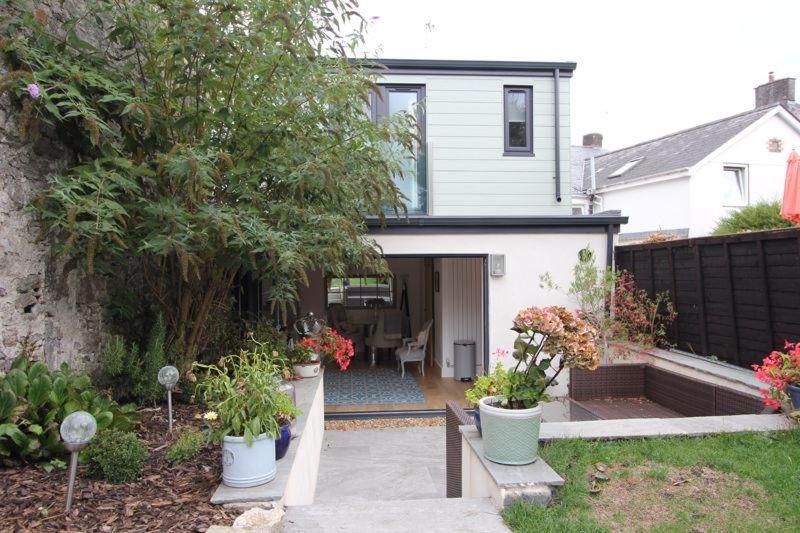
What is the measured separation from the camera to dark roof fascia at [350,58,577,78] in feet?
26.6

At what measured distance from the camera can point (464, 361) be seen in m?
8.56

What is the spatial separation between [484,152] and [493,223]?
1915 mm

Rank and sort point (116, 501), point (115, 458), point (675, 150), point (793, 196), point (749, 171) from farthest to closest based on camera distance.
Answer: point (675, 150) < point (749, 171) < point (793, 196) < point (115, 458) < point (116, 501)

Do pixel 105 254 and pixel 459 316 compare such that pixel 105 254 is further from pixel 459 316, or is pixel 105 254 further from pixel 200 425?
pixel 459 316

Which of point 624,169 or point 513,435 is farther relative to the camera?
point 624,169

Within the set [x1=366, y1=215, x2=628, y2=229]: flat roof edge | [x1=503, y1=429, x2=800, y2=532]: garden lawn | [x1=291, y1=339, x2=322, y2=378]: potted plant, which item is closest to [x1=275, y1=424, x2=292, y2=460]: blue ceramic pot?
[x1=503, y1=429, x2=800, y2=532]: garden lawn

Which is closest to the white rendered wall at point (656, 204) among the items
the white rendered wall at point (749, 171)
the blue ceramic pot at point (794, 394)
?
the white rendered wall at point (749, 171)

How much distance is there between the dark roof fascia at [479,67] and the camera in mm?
8102

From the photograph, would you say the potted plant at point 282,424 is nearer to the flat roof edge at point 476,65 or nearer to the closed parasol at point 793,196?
the closed parasol at point 793,196

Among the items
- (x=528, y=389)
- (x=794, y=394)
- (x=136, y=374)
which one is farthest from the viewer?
(x=136, y=374)

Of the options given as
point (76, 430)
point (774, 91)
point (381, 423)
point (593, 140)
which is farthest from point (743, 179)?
point (76, 430)

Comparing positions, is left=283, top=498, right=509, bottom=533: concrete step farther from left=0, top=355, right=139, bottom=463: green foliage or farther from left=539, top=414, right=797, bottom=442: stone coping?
left=0, top=355, right=139, bottom=463: green foliage

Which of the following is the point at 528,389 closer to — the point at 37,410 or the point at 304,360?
the point at 37,410

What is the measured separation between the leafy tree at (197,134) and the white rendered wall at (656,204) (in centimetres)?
1037
